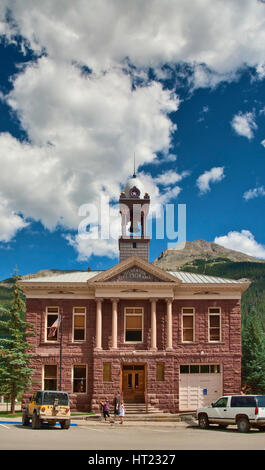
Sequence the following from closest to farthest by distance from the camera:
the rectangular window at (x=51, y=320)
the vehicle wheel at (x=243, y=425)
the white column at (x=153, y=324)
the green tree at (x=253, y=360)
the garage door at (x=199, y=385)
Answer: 1. the vehicle wheel at (x=243, y=425)
2. the white column at (x=153, y=324)
3. the garage door at (x=199, y=385)
4. the rectangular window at (x=51, y=320)
5. the green tree at (x=253, y=360)

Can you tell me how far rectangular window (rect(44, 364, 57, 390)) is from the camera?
124ft

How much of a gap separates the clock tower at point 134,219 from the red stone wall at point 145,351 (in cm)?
575

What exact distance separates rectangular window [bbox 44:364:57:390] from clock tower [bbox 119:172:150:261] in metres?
10.0

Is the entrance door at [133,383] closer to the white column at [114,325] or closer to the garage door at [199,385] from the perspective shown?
the white column at [114,325]

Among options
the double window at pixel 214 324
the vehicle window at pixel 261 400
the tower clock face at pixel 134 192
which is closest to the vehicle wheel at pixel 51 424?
the vehicle window at pixel 261 400

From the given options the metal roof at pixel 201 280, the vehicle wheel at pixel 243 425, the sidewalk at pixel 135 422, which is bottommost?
the sidewalk at pixel 135 422

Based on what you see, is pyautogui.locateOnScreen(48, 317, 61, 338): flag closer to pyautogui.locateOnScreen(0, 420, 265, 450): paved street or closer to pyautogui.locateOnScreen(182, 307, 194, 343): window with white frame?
pyautogui.locateOnScreen(182, 307, 194, 343): window with white frame

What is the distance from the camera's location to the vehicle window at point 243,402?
26.0m

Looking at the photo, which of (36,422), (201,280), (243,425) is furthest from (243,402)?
(201,280)

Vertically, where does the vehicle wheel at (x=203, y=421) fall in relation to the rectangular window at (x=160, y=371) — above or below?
below

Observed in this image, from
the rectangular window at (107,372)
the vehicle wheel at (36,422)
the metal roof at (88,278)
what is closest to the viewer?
the vehicle wheel at (36,422)

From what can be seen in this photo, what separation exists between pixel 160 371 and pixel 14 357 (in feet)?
32.5

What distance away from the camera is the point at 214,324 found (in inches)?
1528

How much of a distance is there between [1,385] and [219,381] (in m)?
15.0
